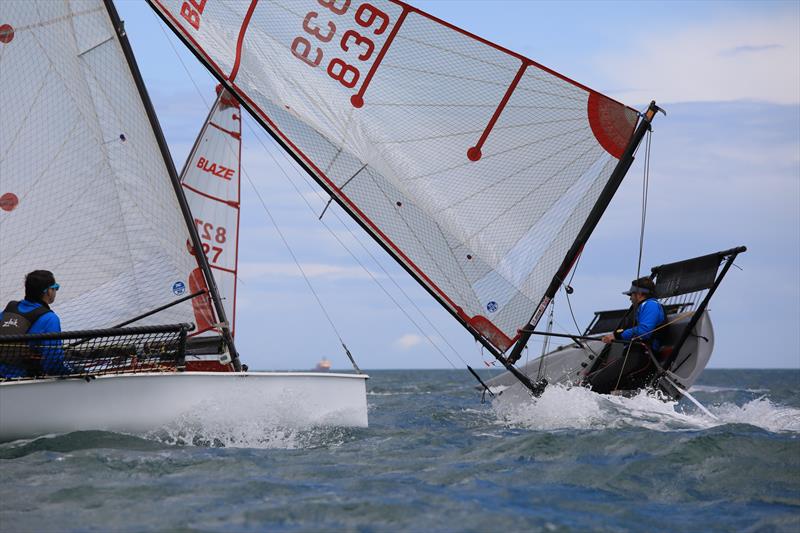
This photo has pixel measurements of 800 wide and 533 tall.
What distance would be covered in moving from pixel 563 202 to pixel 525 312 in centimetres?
135

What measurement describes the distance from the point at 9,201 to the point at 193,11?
2.83 meters

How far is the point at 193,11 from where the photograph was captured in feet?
35.7

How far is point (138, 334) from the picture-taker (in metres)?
9.12

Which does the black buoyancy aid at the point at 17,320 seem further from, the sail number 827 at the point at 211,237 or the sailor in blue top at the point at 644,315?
the sail number 827 at the point at 211,237

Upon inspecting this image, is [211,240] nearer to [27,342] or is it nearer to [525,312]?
[525,312]

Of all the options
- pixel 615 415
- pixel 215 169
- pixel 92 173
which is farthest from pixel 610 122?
pixel 215 169

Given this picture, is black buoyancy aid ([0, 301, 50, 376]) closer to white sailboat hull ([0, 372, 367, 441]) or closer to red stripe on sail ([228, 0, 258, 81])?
white sailboat hull ([0, 372, 367, 441])

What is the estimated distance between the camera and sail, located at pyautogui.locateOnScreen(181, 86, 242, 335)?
15805 mm

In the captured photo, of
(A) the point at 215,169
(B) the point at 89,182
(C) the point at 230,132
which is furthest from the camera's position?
(C) the point at 230,132

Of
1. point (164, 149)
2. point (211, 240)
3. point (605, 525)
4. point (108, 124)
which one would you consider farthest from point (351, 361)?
point (211, 240)

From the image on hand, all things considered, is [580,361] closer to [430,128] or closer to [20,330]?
[430,128]

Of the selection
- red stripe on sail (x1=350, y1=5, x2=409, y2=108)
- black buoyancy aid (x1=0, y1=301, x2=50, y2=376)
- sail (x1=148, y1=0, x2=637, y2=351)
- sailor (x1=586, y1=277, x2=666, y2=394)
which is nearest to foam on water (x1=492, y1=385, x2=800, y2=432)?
sailor (x1=586, y1=277, x2=666, y2=394)

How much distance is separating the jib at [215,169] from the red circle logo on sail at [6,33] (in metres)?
5.41

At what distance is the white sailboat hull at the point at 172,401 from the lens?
8516 millimetres
